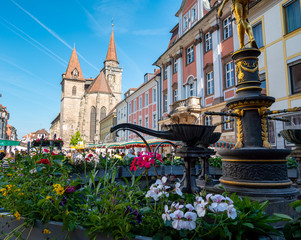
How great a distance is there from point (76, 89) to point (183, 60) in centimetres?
5294

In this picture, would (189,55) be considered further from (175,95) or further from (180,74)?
(175,95)

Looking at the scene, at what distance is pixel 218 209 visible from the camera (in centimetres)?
139

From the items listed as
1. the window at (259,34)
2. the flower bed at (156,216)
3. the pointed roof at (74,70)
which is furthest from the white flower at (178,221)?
the pointed roof at (74,70)

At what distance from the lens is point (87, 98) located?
62.4 m

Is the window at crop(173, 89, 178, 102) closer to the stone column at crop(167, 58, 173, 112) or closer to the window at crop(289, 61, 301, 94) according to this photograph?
the stone column at crop(167, 58, 173, 112)

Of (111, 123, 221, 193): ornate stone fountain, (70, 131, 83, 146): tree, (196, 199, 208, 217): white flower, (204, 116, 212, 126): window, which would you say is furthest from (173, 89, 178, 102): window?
(70, 131, 83, 146): tree

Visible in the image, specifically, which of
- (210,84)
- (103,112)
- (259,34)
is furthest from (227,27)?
(103,112)

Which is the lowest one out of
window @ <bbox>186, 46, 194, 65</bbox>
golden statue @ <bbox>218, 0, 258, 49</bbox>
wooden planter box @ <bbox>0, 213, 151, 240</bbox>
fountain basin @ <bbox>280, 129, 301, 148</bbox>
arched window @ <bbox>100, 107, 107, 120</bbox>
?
wooden planter box @ <bbox>0, 213, 151, 240</bbox>

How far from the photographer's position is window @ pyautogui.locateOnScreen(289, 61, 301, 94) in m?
11.9

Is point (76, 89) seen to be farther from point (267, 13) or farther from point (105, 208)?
point (105, 208)

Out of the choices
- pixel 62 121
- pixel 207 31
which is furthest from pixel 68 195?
pixel 62 121

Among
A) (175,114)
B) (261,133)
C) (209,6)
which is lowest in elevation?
(261,133)

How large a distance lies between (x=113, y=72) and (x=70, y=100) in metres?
15.5

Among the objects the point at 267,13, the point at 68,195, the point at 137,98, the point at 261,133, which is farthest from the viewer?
the point at 137,98
